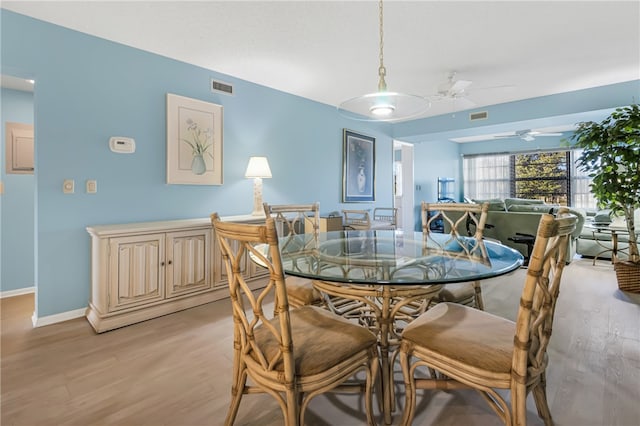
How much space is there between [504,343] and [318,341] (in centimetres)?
72

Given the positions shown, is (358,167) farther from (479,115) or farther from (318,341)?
(318,341)

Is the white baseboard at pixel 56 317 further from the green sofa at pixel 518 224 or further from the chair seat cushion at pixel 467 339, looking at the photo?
the green sofa at pixel 518 224

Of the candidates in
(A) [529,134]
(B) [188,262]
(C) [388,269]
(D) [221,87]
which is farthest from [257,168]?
(A) [529,134]

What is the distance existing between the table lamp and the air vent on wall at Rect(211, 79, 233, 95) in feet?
2.66

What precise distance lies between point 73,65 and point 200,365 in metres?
2.63

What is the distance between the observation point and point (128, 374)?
1.83m

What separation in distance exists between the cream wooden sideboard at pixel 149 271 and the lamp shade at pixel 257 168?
85cm

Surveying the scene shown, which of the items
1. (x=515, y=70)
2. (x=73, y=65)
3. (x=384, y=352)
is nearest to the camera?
(x=384, y=352)

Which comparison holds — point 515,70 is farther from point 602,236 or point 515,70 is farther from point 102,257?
point 102,257

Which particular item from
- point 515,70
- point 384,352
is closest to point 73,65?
point 384,352

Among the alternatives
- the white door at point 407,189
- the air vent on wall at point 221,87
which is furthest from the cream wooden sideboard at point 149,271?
the white door at point 407,189

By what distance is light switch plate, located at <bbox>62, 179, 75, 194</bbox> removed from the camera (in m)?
2.56

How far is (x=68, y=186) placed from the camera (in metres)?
2.58

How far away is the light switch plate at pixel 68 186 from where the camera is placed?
8.41 feet
